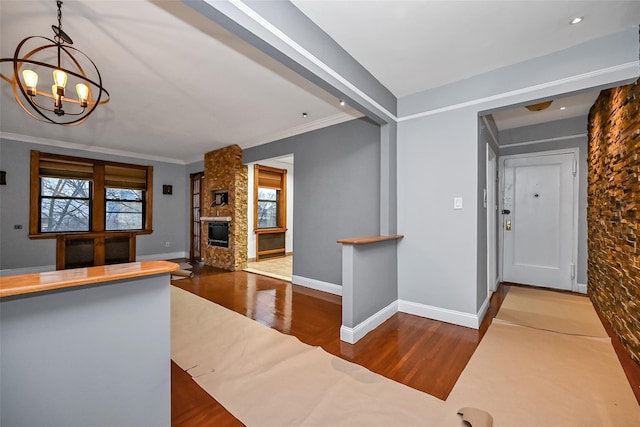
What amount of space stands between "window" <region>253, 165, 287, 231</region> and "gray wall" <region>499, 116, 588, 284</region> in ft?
16.7

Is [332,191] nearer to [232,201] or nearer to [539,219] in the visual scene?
[232,201]

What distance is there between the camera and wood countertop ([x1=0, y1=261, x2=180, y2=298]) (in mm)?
911

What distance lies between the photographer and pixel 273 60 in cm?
249

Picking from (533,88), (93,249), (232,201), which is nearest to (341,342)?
(533,88)

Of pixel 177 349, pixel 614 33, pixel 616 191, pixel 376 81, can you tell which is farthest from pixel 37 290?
pixel 616 191

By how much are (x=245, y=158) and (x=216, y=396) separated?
4551 millimetres

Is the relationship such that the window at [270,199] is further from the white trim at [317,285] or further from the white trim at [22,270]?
the white trim at [22,270]

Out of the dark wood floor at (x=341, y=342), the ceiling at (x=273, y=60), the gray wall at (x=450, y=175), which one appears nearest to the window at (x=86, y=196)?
the ceiling at (x=273, y=60)

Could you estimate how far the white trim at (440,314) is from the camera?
8.99 ft

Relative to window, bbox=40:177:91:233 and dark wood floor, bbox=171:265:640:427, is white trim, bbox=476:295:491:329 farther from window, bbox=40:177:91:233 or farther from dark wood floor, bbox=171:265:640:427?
window, bbox=40:177:91:233

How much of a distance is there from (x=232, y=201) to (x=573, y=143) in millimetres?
5796

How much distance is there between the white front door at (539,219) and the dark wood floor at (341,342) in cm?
54

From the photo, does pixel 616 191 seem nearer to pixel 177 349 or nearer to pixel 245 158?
pixel 177 349

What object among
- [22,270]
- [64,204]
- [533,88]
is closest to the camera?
[533,88]
